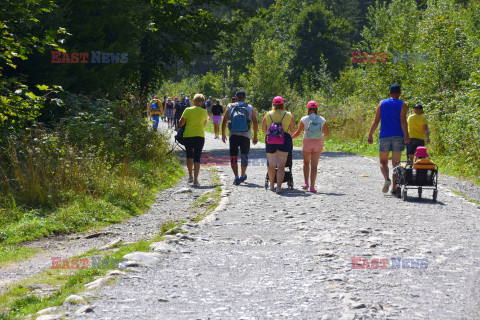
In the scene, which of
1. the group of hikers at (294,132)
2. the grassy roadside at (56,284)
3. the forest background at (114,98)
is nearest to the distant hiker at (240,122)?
the group of hikers at (294,132)

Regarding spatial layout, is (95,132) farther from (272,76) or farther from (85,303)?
(272,76)

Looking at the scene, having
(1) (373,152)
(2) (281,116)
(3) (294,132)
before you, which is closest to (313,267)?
(2) (281,116)

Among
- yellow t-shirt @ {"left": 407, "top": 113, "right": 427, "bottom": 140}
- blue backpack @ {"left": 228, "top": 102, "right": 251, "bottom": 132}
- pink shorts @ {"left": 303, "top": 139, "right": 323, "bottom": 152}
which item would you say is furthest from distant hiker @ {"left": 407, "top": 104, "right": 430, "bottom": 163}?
blue backpack @ {"left": 228, "top": 102, "right": 251, "bottom": 132}

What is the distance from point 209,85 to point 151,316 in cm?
6457

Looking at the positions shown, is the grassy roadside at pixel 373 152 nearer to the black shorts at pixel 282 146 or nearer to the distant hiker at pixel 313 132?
the distant hiker at pixel 313 132

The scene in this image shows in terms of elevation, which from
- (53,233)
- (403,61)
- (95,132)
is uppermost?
(403,61)

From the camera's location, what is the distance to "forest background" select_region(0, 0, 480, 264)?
9.74 m

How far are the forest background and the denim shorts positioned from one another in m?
4.69

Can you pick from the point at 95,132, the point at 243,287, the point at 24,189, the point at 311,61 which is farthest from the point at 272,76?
the point at 243,287

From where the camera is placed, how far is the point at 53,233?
9.13 meters

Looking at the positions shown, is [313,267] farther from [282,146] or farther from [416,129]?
[416,129]

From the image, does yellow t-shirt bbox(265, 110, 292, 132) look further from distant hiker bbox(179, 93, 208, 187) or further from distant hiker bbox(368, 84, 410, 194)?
distant hiker bbox(179, 93, 208, 187)

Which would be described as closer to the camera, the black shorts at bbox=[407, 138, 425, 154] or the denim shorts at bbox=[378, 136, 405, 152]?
the denim shorts at bbox=[378, 136, 405, 152]

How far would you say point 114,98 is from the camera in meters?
16.8
